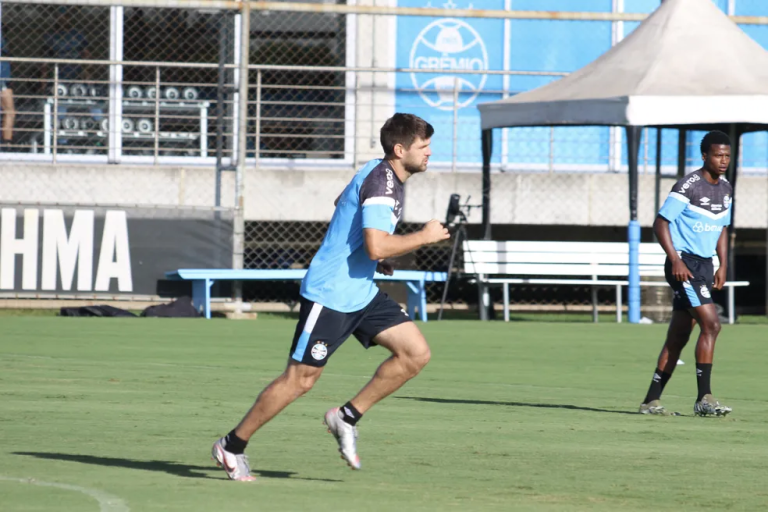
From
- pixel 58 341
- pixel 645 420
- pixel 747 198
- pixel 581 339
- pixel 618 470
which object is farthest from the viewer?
pixel 747 198

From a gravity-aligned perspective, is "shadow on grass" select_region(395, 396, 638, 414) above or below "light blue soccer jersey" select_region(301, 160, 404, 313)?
below

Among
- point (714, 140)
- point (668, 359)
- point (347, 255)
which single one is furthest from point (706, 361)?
point (347, 255)

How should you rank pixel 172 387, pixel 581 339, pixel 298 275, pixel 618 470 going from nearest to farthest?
pixel 618 470 → pixel 172 387 → pixel 581 339 → pixel 298 275

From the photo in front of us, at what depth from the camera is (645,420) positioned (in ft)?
27.1

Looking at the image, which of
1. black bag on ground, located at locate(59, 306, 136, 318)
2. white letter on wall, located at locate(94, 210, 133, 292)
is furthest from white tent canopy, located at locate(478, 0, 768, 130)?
black bag on ground, located at locate(59, 306, 136, 318)

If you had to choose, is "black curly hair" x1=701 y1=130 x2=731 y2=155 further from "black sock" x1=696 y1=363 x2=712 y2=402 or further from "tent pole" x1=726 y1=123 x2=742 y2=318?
"tent pole" x1=726 y1=123 x2=742 y2=318

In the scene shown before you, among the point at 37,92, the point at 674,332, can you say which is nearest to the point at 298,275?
the point at 37,92

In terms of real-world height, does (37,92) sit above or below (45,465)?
above

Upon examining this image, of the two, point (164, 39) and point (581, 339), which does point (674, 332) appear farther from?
point (164, 39)

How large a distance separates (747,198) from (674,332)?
35.7 feet

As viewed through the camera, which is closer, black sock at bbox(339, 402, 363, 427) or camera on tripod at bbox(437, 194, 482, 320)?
black sock at bbox(339, 402, 363, 427)

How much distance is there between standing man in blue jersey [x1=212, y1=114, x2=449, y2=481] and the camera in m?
5.67

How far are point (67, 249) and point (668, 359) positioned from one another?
970 centimetres

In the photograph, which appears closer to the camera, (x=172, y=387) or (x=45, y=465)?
(x=45, y=465)
